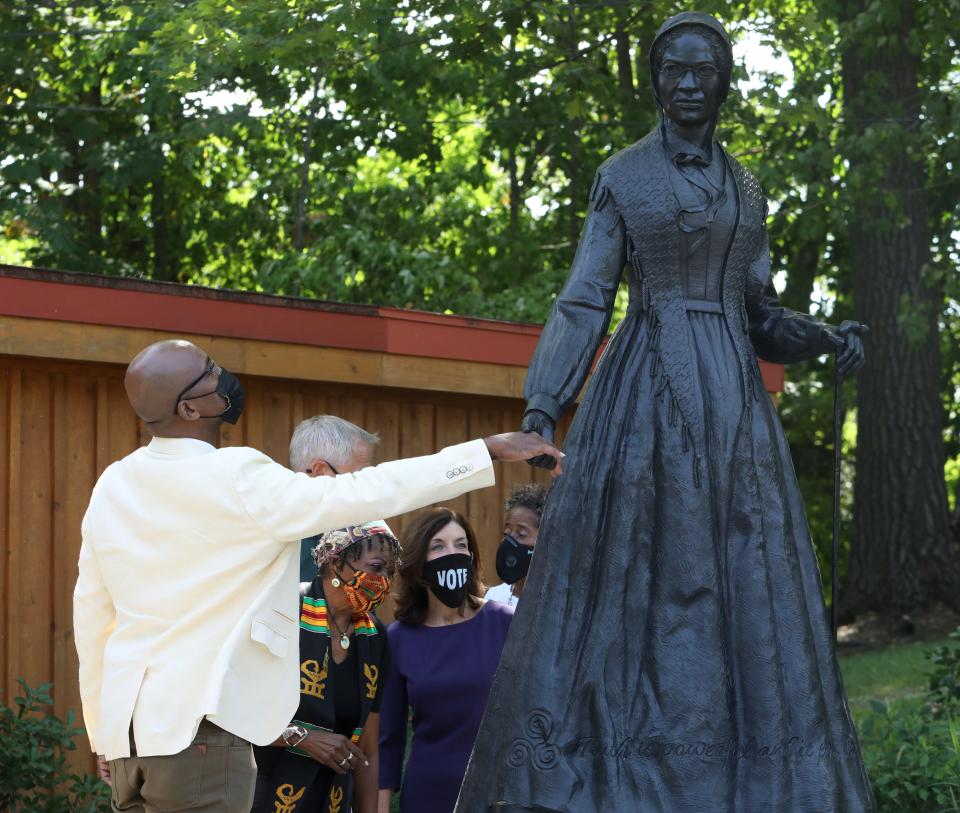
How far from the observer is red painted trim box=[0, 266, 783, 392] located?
22.9 feet

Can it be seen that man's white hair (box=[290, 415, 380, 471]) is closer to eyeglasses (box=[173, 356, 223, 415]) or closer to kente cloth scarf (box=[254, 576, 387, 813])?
kente cloth scarf (box=[254, 576, 387, 813])

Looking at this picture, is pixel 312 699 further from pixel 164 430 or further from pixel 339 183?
pixel 339 183

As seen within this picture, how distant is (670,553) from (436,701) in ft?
3.80

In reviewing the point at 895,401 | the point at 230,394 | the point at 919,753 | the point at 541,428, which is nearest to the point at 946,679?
the point at 919,753

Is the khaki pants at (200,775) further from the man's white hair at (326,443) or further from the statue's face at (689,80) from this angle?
the statue's face at (689,80)

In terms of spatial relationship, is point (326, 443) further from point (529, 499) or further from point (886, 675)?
point (886, 675)

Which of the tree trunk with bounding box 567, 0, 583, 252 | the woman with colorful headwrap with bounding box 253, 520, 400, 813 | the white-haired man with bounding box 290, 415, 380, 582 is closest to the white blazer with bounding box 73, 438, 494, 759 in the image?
the woman with colorful headwrap with bounding box 253, 520, 400, 813

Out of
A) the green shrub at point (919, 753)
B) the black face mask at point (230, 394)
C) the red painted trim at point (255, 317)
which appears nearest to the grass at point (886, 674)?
the green shrub at point (919, 753)

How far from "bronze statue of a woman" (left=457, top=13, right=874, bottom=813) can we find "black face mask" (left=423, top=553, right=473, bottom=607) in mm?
806

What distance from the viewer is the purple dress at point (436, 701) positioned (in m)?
5.07

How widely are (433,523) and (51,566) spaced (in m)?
2.65

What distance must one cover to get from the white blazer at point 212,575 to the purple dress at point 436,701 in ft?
4.64

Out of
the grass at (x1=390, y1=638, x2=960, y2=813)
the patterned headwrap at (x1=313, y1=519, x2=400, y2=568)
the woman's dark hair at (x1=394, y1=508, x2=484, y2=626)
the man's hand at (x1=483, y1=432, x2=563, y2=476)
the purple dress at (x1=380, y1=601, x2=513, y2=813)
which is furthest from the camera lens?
the grass at (x1=390, y1=638, x2=960, y2=813)

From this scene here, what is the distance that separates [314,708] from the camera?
15.0 feet
